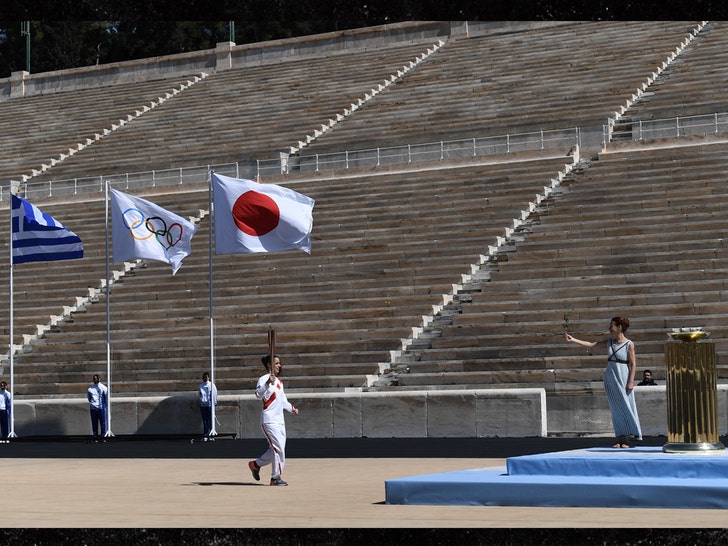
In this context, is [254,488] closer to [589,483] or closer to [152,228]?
[589,483]

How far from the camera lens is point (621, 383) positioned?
13797 mm

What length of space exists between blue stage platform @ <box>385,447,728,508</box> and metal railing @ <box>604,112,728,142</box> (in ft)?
68.6

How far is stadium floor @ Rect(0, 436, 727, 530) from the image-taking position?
366 inches

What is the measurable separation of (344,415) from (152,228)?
5125 millimetres

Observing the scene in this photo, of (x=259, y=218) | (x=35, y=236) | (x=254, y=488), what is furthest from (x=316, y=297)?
(x=254, y=488)

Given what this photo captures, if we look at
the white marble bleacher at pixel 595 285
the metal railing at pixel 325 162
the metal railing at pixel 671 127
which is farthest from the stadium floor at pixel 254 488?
the metal railing at pixel 325 162

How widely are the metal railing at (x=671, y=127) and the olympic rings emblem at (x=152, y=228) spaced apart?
13155mm

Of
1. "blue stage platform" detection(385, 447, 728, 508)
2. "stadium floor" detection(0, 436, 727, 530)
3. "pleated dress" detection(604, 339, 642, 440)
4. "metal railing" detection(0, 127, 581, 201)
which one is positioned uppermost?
"metal railing" detection(0, 127, 581, 201)

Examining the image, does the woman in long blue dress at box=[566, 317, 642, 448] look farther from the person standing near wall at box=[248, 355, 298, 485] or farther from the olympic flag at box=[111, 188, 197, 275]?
the olympic flag at box=[111, 188, 197, 275]

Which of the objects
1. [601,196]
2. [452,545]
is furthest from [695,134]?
[452,545]

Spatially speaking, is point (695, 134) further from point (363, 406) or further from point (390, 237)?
point (363, 406)

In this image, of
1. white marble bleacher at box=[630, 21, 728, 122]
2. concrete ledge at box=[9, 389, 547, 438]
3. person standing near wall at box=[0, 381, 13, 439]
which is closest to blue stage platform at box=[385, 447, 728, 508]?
concrete ledge at box=[9, 389, 547, 438]

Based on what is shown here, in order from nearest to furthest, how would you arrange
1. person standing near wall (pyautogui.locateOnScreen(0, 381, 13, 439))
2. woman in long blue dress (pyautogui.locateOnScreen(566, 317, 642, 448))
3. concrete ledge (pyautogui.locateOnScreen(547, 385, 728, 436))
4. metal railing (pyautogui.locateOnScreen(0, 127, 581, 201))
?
woman in long blue dress (pyautogui.locateOnScreen(566, 317, 642, 448)) < concrete ledge (pyautogui.locateOnScreen(547, 385, 728, 436)) < person standing near wall (pyautogui.locateOnScreen(0, 381, 13, 439)) < metal railing (pyautogui.locateOnScreen(0, 127, 581, 201))

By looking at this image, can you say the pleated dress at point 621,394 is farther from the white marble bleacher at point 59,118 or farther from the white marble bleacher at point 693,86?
the white marble bleacher at point 59,118
